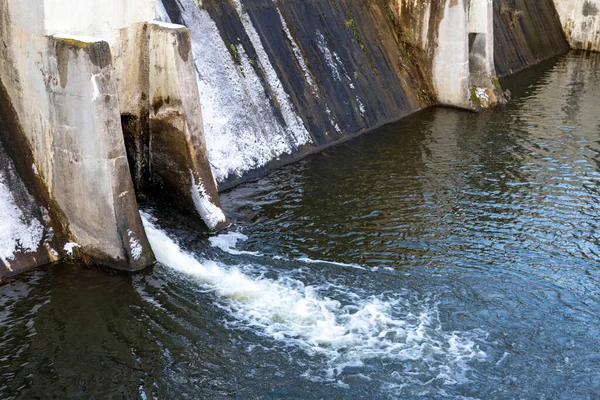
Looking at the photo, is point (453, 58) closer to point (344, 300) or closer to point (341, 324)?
point (344, 300)

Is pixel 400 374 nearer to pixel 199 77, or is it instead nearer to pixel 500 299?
pixel 500 299

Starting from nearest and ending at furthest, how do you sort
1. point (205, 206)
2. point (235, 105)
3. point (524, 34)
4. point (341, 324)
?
point (341, 324), point (205, 206), point (235, 105), point (524, 34)

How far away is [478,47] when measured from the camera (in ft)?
68.0

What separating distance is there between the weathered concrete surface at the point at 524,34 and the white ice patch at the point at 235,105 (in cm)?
1198

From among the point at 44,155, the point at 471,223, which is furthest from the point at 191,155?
the point at 471,223

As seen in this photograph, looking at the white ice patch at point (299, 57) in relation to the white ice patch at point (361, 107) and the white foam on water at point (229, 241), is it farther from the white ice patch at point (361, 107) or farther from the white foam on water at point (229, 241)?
the white foam on water at point (229, 241)

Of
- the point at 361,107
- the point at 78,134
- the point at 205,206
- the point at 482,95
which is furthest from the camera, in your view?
the point at 482,95

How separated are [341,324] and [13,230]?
16.5 ft

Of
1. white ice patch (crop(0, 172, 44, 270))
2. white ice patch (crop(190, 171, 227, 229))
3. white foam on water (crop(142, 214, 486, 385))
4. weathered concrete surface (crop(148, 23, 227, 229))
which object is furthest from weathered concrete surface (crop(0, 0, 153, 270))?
weathered concrete surface (crop(148, 23, 227, 229))

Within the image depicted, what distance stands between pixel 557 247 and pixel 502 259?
3.67 feet

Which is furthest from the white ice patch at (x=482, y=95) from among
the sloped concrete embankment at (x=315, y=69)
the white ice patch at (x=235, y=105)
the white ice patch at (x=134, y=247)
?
the white ice patch at (x=134, y=247)

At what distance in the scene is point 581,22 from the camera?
3045 cm

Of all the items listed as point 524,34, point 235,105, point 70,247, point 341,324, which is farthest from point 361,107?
point 524,34

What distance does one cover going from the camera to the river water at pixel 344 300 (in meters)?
8.64
